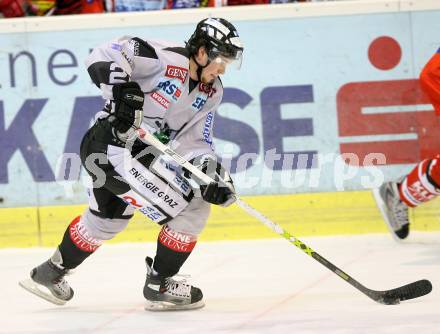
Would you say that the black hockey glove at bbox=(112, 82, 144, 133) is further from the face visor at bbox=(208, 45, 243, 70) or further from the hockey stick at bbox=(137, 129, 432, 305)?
the face visor at bbox=(208, 45, 243, 70)

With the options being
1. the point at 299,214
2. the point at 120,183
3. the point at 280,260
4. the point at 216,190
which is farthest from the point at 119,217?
the point at 299,214

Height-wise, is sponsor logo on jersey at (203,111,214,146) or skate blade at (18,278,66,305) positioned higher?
sponsor logo on jersey at (203,111,214,146)

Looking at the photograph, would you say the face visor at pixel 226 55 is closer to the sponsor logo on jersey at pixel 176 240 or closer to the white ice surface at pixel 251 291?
the sponsor logo on jersey at pixel 176 240

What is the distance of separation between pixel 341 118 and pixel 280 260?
1006 mm

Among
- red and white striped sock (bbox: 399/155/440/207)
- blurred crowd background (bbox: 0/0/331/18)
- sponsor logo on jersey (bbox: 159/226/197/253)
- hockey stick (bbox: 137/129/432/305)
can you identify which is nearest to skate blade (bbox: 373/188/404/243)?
red and white striped sock (bbox: 399/155/440/207)

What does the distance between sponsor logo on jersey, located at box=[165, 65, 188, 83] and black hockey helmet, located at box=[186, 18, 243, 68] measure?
0.10 meters

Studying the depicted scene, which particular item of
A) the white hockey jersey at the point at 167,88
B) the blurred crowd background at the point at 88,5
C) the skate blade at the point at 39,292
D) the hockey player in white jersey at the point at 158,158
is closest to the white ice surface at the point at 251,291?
the skate blade at the point at 39,292

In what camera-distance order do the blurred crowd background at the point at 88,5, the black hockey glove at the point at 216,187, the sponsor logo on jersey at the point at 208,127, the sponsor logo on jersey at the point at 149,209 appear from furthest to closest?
the blurred crowd background at the point at 88,5
the sponsor logo on jersey at the point at 208,127
the sponsor logo on jersey at the point at 149,209
the black hockey glove at the point at 216,187

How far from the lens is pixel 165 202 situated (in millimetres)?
3434

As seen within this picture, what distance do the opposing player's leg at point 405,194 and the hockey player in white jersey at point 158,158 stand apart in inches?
60.9

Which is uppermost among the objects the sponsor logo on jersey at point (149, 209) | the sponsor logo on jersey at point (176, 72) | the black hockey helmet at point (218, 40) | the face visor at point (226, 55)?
the black hockey helmet at point (218, 40)

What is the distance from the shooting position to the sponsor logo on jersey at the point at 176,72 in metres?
3.48

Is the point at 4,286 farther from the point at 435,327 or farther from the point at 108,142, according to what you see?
the point at 435,327

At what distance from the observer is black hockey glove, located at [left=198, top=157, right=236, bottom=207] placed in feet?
11.0
